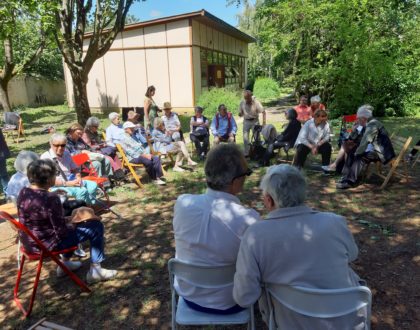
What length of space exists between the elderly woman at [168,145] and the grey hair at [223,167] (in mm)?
5092

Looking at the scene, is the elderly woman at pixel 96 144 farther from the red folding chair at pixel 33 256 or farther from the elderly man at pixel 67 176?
the red folding chair at pixel 33 256

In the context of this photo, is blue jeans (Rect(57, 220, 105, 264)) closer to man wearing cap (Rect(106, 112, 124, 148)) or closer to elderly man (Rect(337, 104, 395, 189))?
man wearing cap (Rect(106, 112, 124, 148))

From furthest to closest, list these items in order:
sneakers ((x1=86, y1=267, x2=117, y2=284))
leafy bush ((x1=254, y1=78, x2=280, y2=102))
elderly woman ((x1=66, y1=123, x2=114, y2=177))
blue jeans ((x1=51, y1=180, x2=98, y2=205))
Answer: leafy bush ((x1=254, y1=78, x2=280, y2=102)), elderly woman ((x1=66, y1=123, x2=114, y2=177)), blue jeans ((x1=51, y1=180, x2=98, y2=205)), sneakers ((x1=86, y1=267, x2=117, y2=284))

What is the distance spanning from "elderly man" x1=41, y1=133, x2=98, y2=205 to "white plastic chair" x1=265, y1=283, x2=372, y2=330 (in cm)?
337

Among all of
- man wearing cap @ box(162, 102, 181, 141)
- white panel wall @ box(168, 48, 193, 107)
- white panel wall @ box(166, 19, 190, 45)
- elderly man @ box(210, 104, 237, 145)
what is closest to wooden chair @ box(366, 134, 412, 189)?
elderly man @ box(210, 104, 237, 145)

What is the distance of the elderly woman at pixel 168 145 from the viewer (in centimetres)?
740

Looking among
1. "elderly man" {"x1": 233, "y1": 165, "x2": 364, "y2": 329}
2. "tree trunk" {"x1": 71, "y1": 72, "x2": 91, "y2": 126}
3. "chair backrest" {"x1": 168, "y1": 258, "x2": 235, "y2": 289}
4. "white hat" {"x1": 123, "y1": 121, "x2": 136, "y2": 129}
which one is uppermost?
"tree trunk" {"x1": 71, "y1": 72, "x2": 91, "y2": 126}

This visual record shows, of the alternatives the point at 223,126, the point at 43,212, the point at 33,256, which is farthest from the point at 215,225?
the point at 223,126

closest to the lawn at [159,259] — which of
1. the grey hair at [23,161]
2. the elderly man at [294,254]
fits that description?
the grey hair at [23,161]

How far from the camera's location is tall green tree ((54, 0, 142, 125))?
34.0 feet

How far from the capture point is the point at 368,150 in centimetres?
560

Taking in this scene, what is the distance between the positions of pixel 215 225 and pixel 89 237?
1.77 metres

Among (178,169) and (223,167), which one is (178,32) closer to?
(178,169)

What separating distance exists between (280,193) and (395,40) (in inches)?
563
